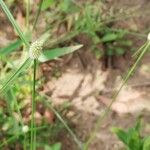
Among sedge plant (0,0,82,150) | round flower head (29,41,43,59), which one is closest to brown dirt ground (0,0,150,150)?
sedge plant (0,0,82,150)

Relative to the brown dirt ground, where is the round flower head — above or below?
above

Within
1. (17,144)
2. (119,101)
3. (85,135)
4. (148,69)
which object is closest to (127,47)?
(148,69)

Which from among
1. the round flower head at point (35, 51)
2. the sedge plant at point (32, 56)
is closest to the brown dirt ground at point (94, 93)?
the sedge plant at point (32, 56)

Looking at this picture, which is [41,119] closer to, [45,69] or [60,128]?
[60,128]

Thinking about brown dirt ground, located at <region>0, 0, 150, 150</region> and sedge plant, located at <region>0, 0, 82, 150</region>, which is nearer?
sedge plant, located at <region>0, 0, 82, 150</region>

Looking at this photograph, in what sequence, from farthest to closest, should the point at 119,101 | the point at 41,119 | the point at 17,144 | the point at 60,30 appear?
the point at 60,30 → the point at 119,101 → the point at 41,119 → the point at 17,144

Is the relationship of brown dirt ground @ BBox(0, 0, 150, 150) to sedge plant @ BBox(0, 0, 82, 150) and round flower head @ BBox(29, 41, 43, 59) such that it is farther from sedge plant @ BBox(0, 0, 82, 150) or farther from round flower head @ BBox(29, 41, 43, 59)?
round flower head @ BBox(29, 41, 43, 59)

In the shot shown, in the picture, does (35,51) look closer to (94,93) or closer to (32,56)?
(32,56)

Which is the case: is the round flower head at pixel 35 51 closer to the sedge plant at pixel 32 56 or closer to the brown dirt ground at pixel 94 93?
the sedge plant at pixel 32 56

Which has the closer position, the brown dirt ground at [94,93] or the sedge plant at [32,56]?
the sedge plant at [32,56]

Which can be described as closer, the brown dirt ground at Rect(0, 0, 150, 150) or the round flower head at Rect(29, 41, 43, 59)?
the round flower head at Rect(29, 41, 43, 59)

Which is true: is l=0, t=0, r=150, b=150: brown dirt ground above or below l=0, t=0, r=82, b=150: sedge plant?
below
